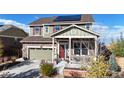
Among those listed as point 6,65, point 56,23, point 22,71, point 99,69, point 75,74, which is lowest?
point 75,74

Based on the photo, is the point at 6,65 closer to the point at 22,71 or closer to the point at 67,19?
the point at 22,71

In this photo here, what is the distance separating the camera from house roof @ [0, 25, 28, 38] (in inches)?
482

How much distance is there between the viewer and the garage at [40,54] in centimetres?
1259

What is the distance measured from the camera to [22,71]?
40.2 feet

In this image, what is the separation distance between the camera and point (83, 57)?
12906 mm

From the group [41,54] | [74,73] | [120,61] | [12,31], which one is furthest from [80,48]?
[12,31]

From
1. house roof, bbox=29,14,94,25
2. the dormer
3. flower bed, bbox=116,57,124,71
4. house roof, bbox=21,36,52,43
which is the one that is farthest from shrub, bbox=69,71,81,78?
house roof, bbox=29,14,94,25

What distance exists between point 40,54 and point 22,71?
125 cm

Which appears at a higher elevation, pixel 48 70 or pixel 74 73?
pixel 48 70

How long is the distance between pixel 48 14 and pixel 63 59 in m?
2.43

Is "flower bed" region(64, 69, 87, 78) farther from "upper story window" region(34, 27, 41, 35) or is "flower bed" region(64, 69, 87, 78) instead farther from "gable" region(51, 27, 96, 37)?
"upper story window" region(34, 27, 41, 35)

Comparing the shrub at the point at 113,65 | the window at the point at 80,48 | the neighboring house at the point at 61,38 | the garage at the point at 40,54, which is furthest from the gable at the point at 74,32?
the shrub at the point at 113,65
